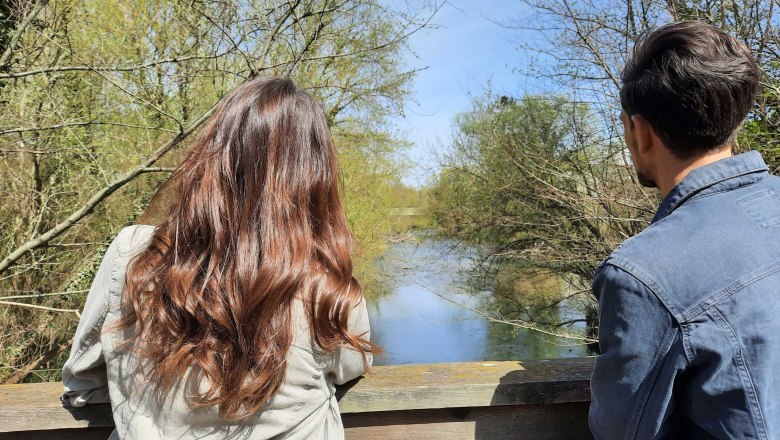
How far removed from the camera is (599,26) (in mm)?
5676

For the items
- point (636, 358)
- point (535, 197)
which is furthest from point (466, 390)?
point (535, 197)

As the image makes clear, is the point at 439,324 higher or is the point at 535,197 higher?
the point at 535,197

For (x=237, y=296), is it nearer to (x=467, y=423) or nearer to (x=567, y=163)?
(x=467, y=423)

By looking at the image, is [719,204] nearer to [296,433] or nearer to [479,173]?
[296,433]

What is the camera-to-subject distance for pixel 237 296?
3.31 feet

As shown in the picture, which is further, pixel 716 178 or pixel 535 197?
pixel 535 197

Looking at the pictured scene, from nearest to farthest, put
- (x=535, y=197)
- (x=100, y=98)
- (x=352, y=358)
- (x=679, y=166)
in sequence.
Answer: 1. (x=679, y=166)
2. (x=352, y=358)
3. (x=100, y=98)
4. (x=535, y=197)

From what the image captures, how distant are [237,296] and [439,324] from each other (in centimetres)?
1224

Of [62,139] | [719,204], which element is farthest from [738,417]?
[62,139]

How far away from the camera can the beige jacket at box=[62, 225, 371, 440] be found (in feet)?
3.38

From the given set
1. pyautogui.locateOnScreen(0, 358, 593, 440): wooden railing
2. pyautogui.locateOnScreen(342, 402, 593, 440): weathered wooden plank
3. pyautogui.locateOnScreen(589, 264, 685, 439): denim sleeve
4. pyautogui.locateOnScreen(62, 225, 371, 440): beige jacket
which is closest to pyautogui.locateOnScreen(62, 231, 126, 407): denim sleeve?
pyautogui.locateOnScreen(62, 225, 371, 440): beige jacket

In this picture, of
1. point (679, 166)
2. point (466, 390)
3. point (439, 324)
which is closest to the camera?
point (679, 166)

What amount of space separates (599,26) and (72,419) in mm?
5692

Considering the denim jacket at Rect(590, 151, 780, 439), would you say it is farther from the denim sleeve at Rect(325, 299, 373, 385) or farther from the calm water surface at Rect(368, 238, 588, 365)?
the calm water surface at Rect(368, 238, 588, 365)
